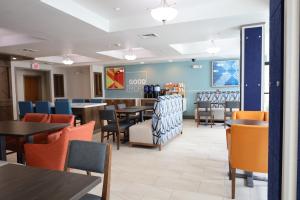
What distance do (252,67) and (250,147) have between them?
2.18 metres

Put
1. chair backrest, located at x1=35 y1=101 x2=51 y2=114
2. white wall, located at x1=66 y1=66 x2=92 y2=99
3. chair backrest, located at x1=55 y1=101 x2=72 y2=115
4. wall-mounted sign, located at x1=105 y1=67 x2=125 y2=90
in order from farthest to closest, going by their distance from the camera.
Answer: white wall, located at x1=66 y1=66 x2=92 y2=99
wall-mounted sign, located at x1=105 y1=67 x2=125 y2=90
chair backrest, located at x1=35 y1=101 x2=51 y2=114
chair backrest, located at x1=55 y1=101 x2=72 y2=115

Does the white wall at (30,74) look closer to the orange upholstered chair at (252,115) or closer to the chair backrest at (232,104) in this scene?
the chair backrest at (232,104)

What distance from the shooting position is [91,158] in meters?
1.74

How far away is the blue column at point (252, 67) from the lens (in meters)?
4.06

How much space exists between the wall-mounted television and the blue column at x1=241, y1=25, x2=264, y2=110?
4.57 m

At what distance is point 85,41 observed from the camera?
5.47 metres

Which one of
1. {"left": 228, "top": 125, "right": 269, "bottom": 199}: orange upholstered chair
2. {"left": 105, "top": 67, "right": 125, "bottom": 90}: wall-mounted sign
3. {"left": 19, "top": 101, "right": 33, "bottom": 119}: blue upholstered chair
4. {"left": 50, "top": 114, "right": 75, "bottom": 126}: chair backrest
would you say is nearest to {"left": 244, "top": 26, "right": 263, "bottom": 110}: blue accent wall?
{"left": 228, "top": 125, "right": 269, "bottom": 199}: orange upholstered chair

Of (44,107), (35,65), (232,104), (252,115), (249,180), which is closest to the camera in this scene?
→ (249,180)

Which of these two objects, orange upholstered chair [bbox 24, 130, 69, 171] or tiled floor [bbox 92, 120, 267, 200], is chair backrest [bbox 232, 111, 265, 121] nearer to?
tiled floor [bbox 92, 120, 267, 200]

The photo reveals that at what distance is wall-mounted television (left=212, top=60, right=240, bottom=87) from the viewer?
8555mm

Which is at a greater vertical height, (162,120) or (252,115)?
(252,115)

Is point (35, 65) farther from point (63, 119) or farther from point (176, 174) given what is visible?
point (176, 174)

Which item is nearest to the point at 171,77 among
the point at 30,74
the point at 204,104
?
the point at 204,104

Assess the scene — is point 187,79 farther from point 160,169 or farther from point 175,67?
point 160,169
